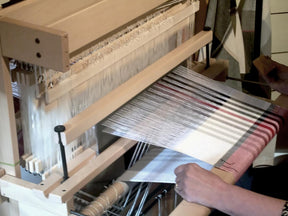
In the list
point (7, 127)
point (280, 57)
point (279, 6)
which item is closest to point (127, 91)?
point (7, 127)

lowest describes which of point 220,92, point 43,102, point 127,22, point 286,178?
point 286,178

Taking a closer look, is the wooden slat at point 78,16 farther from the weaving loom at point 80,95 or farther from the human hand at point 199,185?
the human hand at point 199,185

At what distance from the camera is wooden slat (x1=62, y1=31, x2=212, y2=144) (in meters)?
1.06

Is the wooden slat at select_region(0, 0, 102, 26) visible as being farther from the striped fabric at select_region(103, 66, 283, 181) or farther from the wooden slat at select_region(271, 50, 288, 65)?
the wooden slat at select_region(271, 50, 288, 65)

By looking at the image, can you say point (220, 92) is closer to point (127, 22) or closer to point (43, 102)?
point (127, 22)

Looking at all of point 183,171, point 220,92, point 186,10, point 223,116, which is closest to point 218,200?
point 183,171

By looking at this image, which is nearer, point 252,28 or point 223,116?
point 223,116

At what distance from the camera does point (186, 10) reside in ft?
4.73

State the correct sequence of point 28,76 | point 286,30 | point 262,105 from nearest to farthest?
point 28,76, point 262,105, point 286,30

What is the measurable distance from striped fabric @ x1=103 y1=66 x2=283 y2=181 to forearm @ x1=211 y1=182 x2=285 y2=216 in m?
0.07

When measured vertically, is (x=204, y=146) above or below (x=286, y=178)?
above

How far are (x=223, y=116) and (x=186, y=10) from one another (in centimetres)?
34

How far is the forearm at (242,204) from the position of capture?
3.72ft

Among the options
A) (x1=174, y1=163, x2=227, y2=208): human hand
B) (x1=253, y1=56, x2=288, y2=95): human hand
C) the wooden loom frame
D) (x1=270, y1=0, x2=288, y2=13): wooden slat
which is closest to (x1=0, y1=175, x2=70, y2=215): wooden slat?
the wooden loom frame
